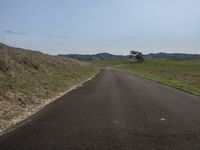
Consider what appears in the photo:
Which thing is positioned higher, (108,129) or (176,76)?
(108,129)

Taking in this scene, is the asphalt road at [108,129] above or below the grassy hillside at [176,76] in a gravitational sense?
above

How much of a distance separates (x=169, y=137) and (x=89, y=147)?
2.08 m

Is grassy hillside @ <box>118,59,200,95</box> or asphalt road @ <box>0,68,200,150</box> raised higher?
asphalt road @ <box>0,68,200,150</box>

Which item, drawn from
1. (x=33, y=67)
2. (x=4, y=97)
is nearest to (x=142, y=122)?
(x=4, y=97)

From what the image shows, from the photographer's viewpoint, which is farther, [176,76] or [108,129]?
[176,76]

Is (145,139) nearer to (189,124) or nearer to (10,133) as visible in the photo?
(189,124)

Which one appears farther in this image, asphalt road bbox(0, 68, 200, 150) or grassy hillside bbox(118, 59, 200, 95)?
grassy hillside bbox(118, 59, 200, 95)

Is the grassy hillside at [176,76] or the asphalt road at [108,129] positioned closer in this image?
the asphalt road at [108,129]

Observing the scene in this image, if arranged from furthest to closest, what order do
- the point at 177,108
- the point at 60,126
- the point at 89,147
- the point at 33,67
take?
the point at 33,67 < the point at 177,108 < the point at 60,126 < the point at 89,147

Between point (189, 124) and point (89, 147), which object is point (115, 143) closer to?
point (89, 147)

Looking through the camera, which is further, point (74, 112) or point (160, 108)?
point (160, 108)

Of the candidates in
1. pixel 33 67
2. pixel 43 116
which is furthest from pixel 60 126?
pixel 33 67

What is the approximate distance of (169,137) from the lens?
8.16 metres

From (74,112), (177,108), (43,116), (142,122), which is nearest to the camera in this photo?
(142,122)
